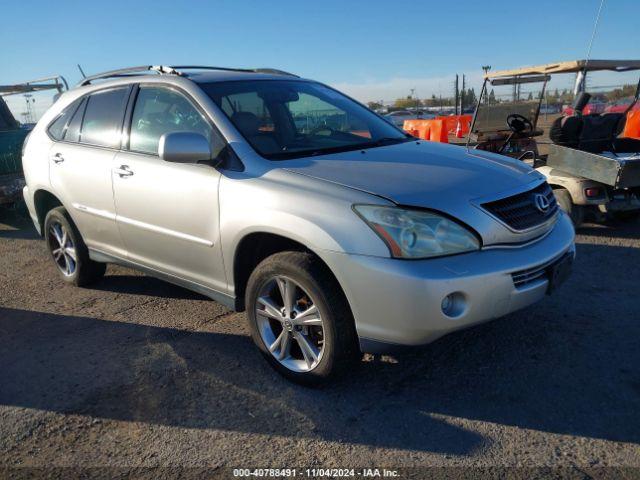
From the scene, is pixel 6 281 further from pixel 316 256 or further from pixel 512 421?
pixel 512 421

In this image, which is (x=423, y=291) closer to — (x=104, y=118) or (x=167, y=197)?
(x=167, y=197)

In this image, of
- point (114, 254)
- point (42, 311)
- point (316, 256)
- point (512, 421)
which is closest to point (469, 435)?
point (512, 421)

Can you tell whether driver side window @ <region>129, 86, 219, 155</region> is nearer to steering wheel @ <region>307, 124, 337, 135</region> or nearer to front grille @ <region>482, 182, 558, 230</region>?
steering wheel @ <region>307, 124, 337, 135</region>

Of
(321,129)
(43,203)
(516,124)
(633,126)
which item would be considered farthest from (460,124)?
(43,203)

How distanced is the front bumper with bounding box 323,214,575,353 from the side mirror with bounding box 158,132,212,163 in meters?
1.06

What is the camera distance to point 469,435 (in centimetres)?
265

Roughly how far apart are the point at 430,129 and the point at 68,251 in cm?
1333

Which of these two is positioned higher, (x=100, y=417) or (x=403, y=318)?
(x=403, y=318)

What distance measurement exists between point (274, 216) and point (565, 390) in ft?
6.01

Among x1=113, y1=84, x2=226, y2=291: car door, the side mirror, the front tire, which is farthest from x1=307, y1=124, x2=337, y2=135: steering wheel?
the front tire

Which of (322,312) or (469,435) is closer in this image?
(469,435)

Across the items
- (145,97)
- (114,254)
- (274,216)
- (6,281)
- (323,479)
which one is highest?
(145,97)

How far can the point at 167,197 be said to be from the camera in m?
3.63

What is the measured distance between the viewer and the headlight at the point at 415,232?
2.65 meters
